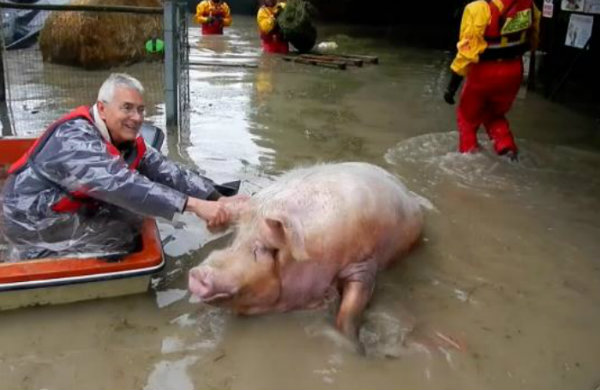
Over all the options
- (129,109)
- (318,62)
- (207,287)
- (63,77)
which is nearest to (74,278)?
(207,287)

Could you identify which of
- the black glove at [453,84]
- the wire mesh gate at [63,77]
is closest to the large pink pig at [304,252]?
the black glove at [453,84]

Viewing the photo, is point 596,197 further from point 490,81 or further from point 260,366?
point 260,366

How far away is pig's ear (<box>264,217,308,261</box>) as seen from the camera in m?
3.35

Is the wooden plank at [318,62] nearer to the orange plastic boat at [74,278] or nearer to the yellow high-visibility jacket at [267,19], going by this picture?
the yellow high-visibility jacket at [267,19]

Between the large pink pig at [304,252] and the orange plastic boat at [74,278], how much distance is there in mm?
315

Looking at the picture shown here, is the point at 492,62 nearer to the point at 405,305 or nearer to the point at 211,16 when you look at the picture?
the point at 405,305

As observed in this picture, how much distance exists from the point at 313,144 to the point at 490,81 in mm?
1832

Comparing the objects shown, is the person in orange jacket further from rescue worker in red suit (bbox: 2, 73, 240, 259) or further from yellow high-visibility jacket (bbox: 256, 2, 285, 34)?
rescue worker in red suit (bbox: 2, 73, 240, 259)

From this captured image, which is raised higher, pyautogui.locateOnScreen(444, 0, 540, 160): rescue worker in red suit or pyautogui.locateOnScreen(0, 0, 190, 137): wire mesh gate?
pyautogui.locateOnScreen(444, 0, 540, 160): rescue worker in red suit

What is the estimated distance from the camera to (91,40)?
1041cm

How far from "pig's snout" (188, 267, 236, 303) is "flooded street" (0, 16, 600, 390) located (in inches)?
7.5

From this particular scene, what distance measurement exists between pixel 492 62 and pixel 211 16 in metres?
11.2

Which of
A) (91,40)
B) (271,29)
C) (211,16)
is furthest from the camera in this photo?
(211,16)

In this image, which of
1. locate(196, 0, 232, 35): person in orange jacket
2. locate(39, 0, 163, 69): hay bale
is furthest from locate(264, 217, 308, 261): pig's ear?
locate(196, 0, 232, 35): person in orange jacket
